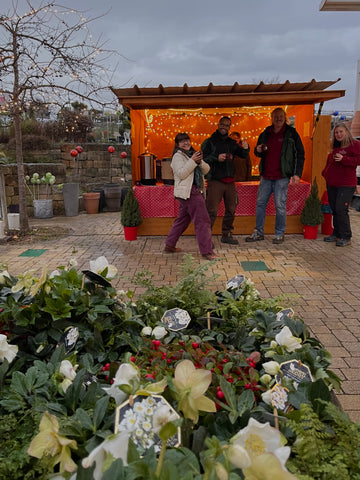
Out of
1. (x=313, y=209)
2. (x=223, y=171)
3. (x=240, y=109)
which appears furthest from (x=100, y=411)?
(x=240, y=109)

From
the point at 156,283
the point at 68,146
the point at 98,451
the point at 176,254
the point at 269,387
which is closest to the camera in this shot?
the point at 98,451

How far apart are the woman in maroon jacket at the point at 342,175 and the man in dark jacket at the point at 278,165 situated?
0.49 metres

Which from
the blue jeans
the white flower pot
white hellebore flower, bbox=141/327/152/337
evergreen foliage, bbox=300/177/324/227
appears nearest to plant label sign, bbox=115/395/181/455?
white hellebore flower, bbox=141/327/152/337

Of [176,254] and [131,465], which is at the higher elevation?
[131,465]

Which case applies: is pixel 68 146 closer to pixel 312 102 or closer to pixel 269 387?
pixel 312 102

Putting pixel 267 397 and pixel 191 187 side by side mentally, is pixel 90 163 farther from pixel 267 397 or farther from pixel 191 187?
pixel 267 397

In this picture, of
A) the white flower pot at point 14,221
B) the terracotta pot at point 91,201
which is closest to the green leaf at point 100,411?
the white flower pot at point 14,221

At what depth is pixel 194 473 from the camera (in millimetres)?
936

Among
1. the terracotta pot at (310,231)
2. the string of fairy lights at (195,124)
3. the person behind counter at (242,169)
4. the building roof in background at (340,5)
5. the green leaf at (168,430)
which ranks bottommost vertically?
the terracotta pot at (310,231)

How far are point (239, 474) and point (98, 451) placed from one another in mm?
314

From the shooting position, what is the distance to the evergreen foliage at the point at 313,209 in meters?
6.70

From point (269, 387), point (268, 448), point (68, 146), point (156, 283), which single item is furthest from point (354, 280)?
point (68, 146)

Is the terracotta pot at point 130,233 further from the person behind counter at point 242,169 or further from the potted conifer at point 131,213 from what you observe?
the person behind counter at point 242,169

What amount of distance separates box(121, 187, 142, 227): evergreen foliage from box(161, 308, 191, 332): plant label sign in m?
4.91
